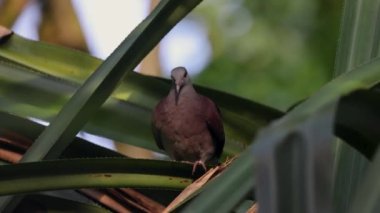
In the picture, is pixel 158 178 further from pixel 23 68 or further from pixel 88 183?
pixel 23 68

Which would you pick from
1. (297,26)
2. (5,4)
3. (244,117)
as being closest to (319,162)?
(244,117)

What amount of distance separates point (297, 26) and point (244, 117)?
11.2ft

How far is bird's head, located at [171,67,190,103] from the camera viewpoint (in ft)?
10.8

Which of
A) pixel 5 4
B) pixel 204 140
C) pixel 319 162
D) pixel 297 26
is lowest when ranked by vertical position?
pixel 319 162

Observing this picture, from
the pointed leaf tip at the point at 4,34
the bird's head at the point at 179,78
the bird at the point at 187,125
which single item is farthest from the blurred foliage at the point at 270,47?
the pointed leaf tip at the point at 4,34

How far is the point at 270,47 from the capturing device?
5.78 m

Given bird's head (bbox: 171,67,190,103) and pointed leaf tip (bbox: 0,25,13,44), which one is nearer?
pointed leaf tip (bbox: 0,25,13,44)

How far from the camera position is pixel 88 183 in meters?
1.53

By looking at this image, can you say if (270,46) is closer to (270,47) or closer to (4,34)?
(270,47)

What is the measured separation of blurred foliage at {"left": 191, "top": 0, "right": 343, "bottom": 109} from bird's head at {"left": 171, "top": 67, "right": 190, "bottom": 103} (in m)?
1.65

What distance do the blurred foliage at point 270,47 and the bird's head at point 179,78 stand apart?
165 centimetres

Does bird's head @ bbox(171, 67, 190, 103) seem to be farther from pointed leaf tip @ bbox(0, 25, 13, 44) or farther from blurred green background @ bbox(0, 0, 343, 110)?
blurred green background @ bbox(0, 0, 343, 110)

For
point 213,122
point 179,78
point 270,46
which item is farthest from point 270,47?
point 213,122

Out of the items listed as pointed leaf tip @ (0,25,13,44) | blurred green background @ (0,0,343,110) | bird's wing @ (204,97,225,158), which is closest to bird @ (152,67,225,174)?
bird's wing @ (204,97,225,158)
